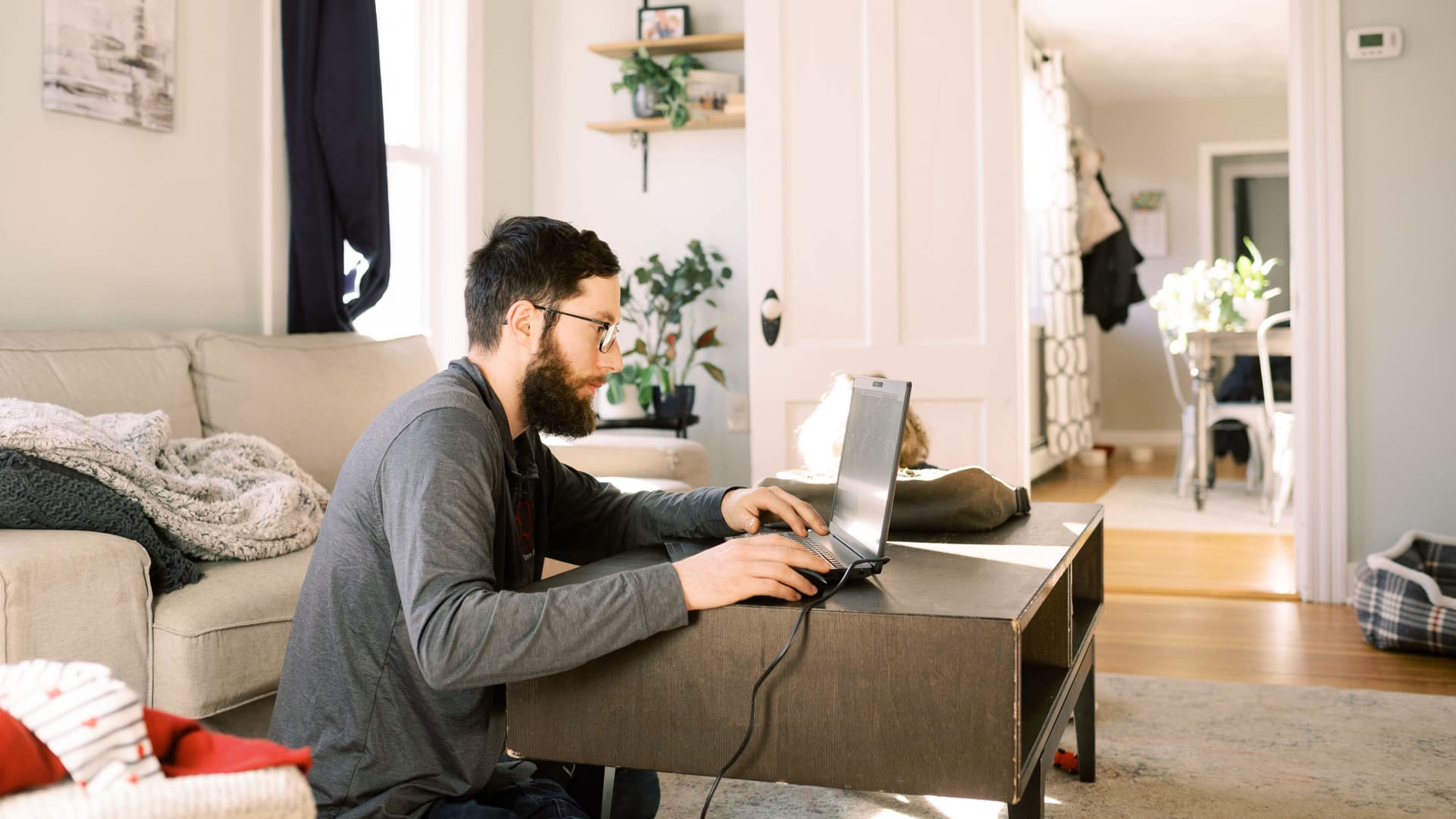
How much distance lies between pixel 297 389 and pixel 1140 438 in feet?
24.6

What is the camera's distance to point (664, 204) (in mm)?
4738

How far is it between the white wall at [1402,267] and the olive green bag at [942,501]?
8.38 feet

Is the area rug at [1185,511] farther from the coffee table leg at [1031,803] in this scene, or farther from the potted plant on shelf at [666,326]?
the coffee table leg at [1031,803]

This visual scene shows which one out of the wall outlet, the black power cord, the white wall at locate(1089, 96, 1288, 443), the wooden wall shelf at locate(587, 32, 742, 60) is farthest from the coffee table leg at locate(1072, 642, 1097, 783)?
the white wall at locate(1089, 96, 1288, 443)

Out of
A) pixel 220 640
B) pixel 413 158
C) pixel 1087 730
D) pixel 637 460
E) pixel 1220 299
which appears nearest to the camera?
pixel 220 640

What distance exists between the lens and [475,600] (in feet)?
3.69

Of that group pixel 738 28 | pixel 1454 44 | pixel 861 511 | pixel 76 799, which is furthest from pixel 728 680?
pixel 738 28

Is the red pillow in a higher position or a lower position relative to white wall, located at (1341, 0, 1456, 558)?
lower

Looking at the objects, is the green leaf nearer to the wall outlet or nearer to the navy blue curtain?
the wall outlet

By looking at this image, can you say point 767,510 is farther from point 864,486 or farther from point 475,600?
point 475,600

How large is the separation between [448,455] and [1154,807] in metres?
1.51

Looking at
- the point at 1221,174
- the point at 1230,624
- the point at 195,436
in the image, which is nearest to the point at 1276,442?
the point at 1230,624

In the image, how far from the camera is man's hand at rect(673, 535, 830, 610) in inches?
Result: 45.3

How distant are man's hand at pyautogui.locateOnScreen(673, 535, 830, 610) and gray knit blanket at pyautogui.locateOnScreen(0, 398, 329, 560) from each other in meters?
1.24
